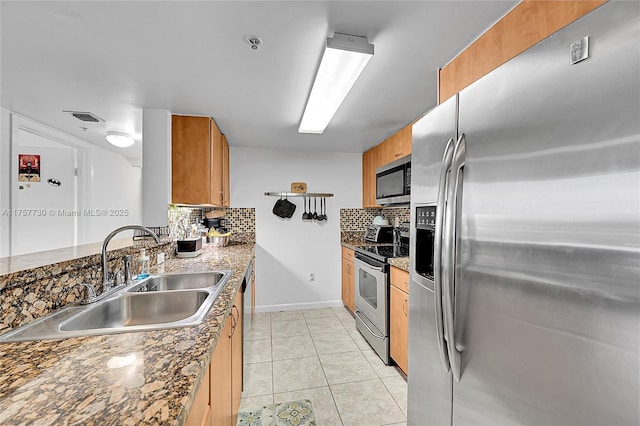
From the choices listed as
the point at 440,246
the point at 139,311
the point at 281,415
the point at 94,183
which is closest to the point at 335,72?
the point at 440,246

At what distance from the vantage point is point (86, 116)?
2.52 m

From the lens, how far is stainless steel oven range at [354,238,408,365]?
2.36 meters

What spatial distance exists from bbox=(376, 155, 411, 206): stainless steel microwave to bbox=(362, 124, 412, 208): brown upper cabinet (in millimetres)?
119

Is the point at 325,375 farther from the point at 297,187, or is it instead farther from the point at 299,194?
the point at 297,187

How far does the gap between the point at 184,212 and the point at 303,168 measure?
5.28ft

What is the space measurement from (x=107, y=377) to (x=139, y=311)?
2.74ft

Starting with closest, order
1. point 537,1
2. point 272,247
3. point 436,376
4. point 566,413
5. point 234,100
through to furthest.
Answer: point 566,413 < point 537,1 < point 436,376 < point 234,100 < point 272,247

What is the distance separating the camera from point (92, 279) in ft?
4.38

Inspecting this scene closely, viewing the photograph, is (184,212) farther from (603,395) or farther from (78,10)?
(603,395)

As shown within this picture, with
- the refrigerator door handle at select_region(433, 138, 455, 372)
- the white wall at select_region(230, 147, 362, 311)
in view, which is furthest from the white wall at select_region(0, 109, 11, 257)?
the refrigerator door handle at select_region(433, 138, 455, 372)

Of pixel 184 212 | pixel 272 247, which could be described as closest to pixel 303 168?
pixel 272 247

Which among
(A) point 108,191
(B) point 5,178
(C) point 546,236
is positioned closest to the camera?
(C) point 546,236

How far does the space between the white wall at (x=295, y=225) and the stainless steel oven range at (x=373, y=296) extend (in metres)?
0.84

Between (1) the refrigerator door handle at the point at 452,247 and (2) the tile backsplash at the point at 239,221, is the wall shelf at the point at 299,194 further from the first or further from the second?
(1) the refrigerator door handle at the point at 452,247
